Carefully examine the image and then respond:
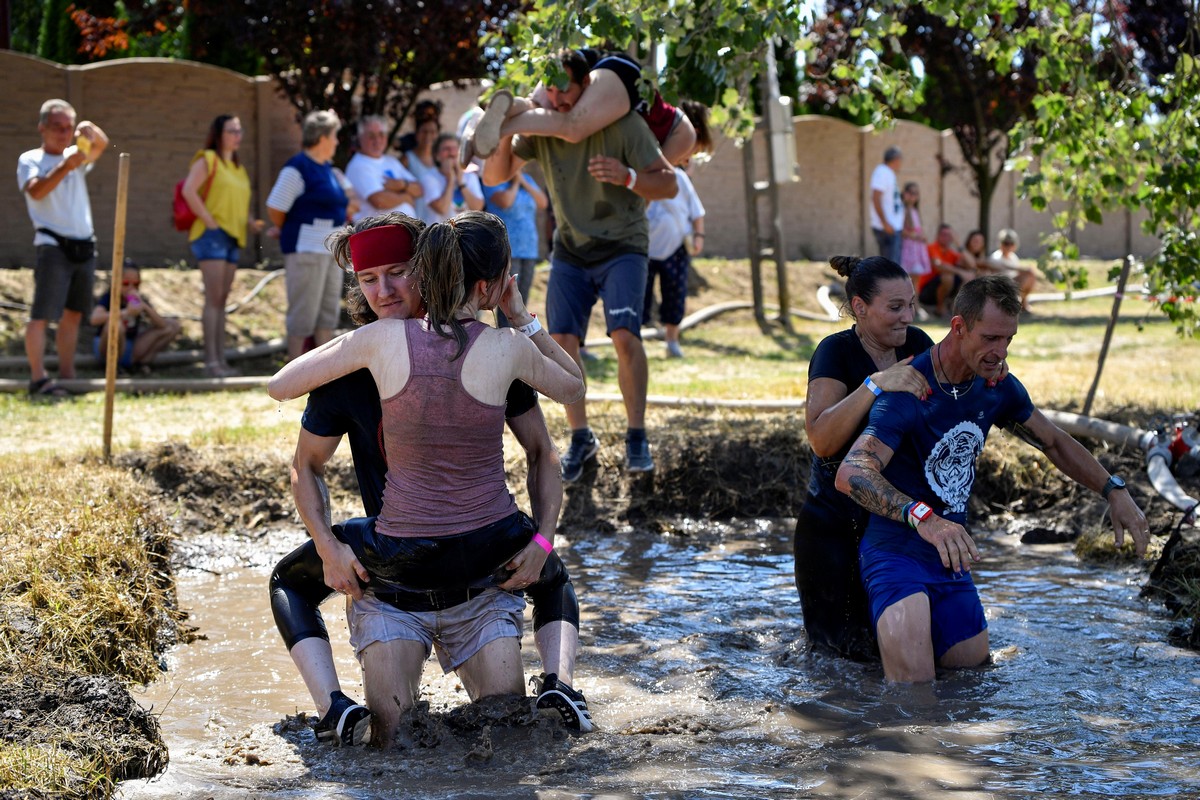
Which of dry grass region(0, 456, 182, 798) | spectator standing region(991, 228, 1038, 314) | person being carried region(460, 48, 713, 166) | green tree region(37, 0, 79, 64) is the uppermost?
green tree region(37, 0, 79, 64)

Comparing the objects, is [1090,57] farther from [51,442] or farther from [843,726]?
[51,442]

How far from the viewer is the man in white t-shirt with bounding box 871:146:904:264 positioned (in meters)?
16.1

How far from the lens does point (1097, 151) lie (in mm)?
7965

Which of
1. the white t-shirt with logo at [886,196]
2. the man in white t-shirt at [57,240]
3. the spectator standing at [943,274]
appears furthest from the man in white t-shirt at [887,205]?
the man in white t-shirt at [57,240]

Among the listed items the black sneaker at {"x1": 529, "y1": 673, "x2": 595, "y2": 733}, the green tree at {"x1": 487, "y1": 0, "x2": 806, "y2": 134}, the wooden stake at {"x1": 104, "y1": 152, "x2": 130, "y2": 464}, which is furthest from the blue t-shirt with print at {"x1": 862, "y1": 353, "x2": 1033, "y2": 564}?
the wooden stake at {"x1": 104, "y1": 152, "x2": 130, "y2": 464}

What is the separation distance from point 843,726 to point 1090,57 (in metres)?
5.41

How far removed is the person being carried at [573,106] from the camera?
22.6ft

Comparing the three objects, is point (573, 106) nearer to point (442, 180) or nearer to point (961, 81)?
point (442, 180)

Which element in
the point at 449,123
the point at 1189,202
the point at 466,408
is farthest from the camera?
the point at 449,123

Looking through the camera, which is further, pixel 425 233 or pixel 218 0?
pixel 218 0

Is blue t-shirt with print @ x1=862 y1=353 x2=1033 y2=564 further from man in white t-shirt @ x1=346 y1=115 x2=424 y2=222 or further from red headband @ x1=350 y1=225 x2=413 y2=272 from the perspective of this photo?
man in white t-shirt @ x1=346 y1=115 x2=424 y2=222

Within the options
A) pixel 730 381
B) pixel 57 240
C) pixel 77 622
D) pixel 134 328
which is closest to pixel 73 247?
pixel 57 240

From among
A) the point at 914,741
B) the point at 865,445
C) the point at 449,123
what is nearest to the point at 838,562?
the point at 865,445

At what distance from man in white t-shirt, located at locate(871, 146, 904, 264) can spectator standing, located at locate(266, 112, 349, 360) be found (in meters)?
7.56
